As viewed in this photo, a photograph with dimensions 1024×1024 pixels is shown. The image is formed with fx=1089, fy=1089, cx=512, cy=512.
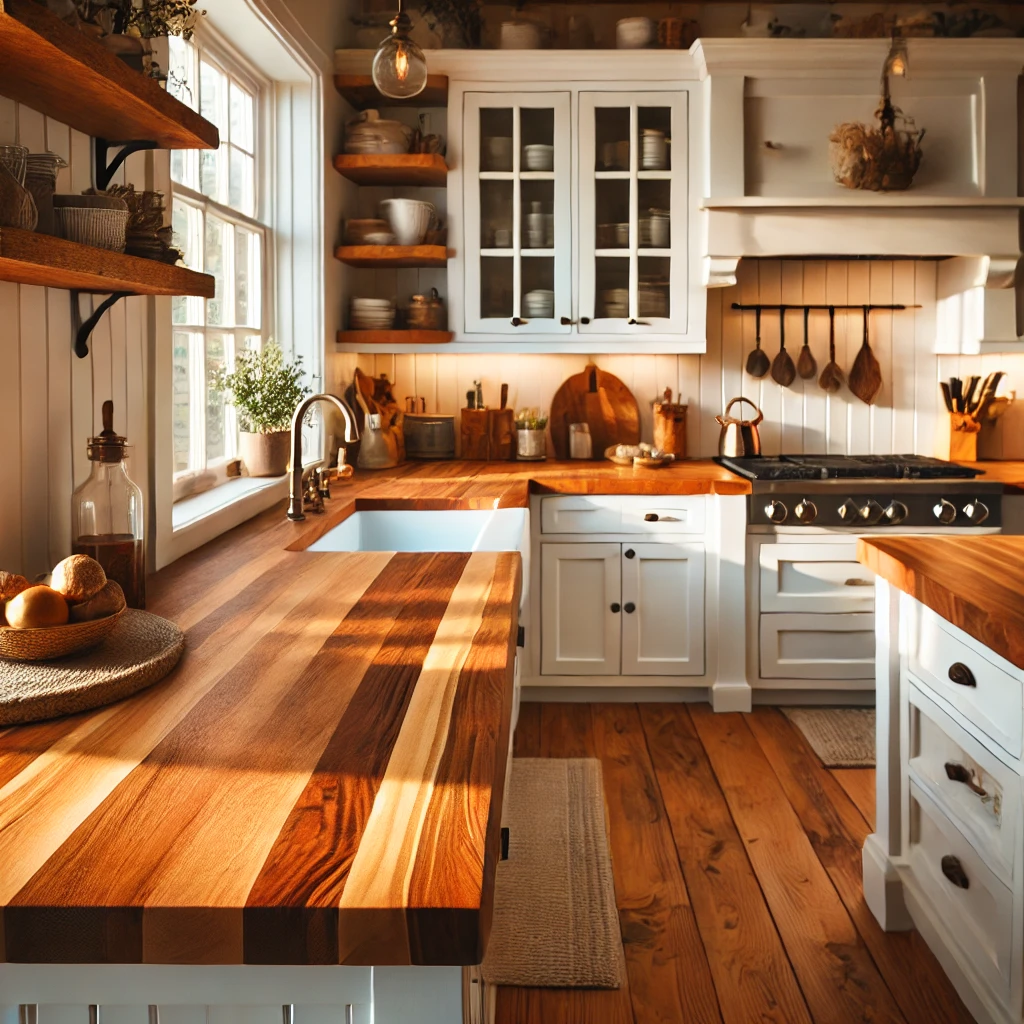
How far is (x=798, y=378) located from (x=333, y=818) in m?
3.84

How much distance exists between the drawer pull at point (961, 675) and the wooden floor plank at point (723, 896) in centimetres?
72

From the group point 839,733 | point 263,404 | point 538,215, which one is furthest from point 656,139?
point 839,733

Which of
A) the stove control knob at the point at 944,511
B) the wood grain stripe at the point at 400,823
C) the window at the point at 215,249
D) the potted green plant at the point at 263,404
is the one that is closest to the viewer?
the wood grain stripe at the point at 400,823

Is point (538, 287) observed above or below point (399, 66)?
below

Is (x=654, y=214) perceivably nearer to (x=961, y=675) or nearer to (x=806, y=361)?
(x=806, y=361)

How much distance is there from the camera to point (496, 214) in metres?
4.18

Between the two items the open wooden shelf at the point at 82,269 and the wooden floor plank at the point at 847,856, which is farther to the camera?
the wooden floor plank at the point at 847,856

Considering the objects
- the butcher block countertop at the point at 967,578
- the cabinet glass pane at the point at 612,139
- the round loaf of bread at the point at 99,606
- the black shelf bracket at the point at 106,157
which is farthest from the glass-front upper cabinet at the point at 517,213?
the round loaf of bread at the point at 99,606

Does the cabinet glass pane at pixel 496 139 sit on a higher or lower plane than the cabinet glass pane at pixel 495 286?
higher

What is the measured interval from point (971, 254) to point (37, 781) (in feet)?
12.5

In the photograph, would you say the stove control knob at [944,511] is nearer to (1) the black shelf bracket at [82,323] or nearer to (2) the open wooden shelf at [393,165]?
(2) the open wooden shelf at [393,165]

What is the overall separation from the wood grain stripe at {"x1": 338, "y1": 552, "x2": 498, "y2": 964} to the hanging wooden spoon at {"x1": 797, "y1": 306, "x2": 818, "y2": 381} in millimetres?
3188

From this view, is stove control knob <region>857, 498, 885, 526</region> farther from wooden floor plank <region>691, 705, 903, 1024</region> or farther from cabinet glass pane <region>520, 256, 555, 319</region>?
cabinet glass pane <region>520, 256, 555, 319</region>

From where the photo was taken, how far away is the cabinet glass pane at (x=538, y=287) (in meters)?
4.16
